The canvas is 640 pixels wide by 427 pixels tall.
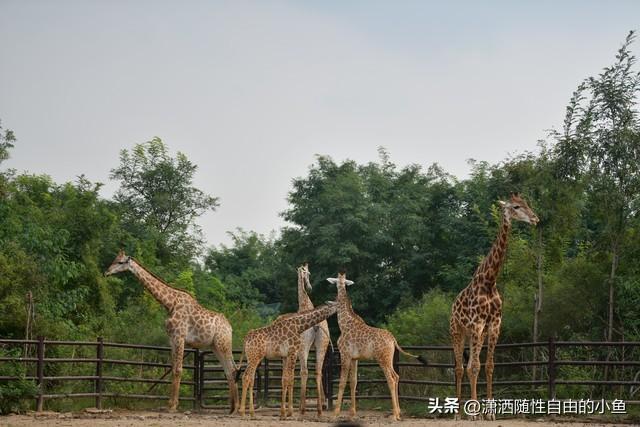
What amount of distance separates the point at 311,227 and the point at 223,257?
1685 cm

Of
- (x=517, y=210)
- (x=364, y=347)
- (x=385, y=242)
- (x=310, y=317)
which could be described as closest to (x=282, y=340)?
A: (x=310, y=317)

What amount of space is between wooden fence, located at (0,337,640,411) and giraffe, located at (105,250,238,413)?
0.64 meters

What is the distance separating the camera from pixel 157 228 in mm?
34188

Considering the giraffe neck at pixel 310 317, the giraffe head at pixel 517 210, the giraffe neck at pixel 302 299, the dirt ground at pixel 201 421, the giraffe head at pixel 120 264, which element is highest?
the giraffe head at pixel 517 210

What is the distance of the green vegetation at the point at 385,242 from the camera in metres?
18.0

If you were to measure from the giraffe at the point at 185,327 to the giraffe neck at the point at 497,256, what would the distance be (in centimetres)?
430

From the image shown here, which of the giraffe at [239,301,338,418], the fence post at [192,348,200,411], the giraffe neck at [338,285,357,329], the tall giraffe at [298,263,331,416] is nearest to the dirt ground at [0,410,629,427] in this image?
the tall giraffe at [298,263,331,416]

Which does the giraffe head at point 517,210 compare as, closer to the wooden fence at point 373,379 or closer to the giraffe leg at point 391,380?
the wooden fence at point 373,379

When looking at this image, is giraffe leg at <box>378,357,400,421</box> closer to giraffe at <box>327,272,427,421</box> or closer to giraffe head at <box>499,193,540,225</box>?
giraffe at <box>327,272,427,421</box>

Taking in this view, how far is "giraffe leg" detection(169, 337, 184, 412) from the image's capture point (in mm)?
15891

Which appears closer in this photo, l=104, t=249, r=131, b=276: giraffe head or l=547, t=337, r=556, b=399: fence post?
l=547, t=337, r=556, b=399: fence post

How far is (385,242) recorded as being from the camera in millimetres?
30500

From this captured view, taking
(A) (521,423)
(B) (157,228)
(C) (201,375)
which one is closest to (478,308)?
(A) (521,423)

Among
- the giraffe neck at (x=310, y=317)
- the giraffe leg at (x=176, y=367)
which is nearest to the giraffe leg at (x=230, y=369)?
the giraffe leg at (x=176, y=367)
